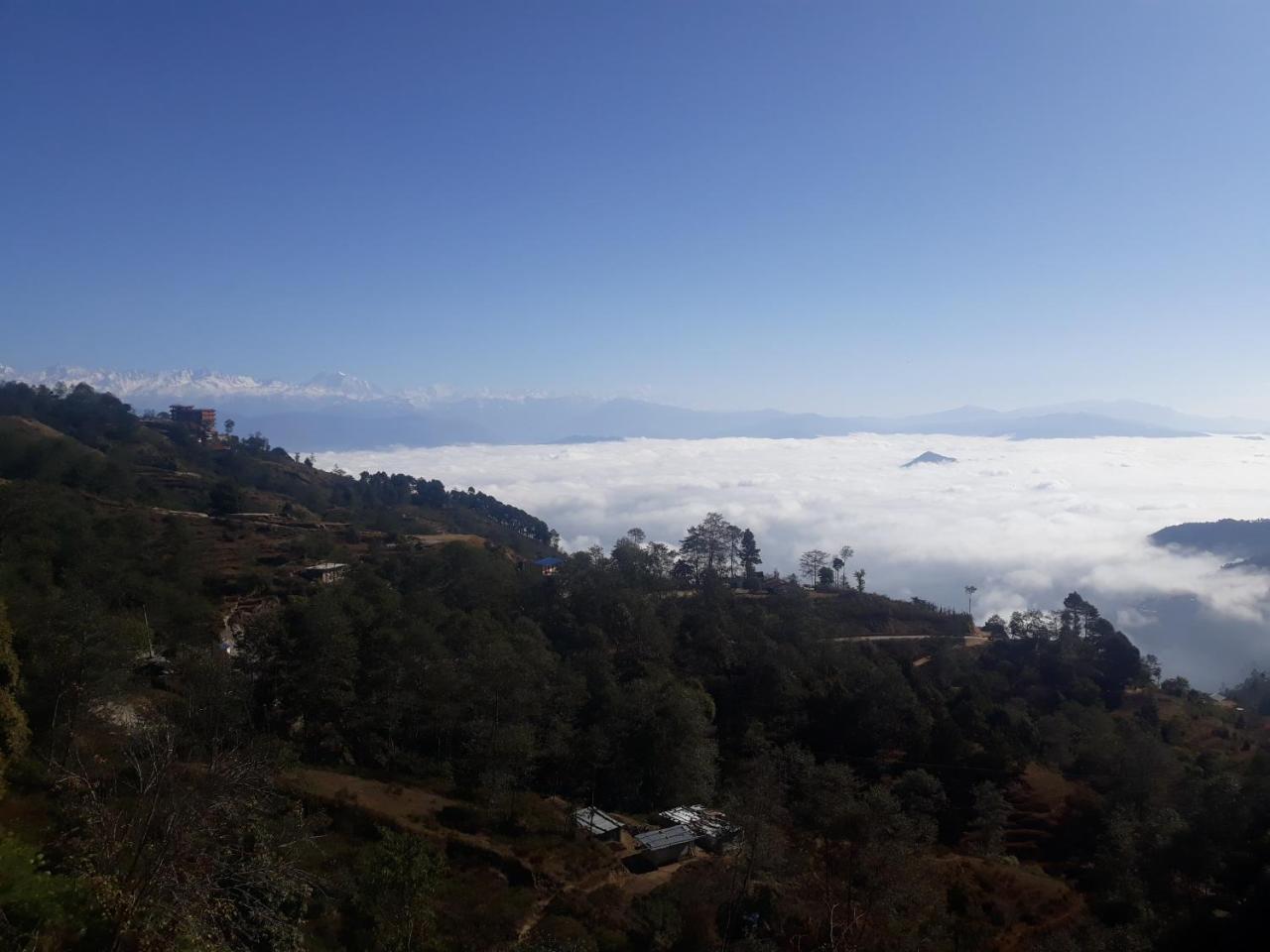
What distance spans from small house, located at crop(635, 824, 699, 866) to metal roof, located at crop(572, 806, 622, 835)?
718mm

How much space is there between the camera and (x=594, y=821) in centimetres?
1919

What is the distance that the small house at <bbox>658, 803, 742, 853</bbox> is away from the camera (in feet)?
54.8

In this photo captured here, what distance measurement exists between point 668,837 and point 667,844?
346 mm

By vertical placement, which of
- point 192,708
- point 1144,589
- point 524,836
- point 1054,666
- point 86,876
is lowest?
point 1144,589

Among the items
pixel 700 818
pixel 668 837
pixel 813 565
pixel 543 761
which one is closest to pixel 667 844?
pixel 668 837

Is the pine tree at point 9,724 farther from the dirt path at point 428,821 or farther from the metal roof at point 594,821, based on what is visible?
the metal roof at point 594,821

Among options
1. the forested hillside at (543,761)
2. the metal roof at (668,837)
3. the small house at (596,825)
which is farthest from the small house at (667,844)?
the small house at (596,825)

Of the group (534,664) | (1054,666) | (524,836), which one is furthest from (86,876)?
(1054,666)

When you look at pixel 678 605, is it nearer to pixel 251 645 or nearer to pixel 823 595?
pixel 823 595

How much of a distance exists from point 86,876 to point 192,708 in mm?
12069

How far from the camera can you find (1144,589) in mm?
94062

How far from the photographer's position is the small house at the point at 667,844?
1800 cm

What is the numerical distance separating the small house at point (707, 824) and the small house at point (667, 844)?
0.95 ft

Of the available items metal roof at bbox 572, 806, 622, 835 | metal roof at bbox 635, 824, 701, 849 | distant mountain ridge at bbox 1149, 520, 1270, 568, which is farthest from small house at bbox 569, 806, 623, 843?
distant mountain ridge at bbox 1149, 520, 1270, 568
